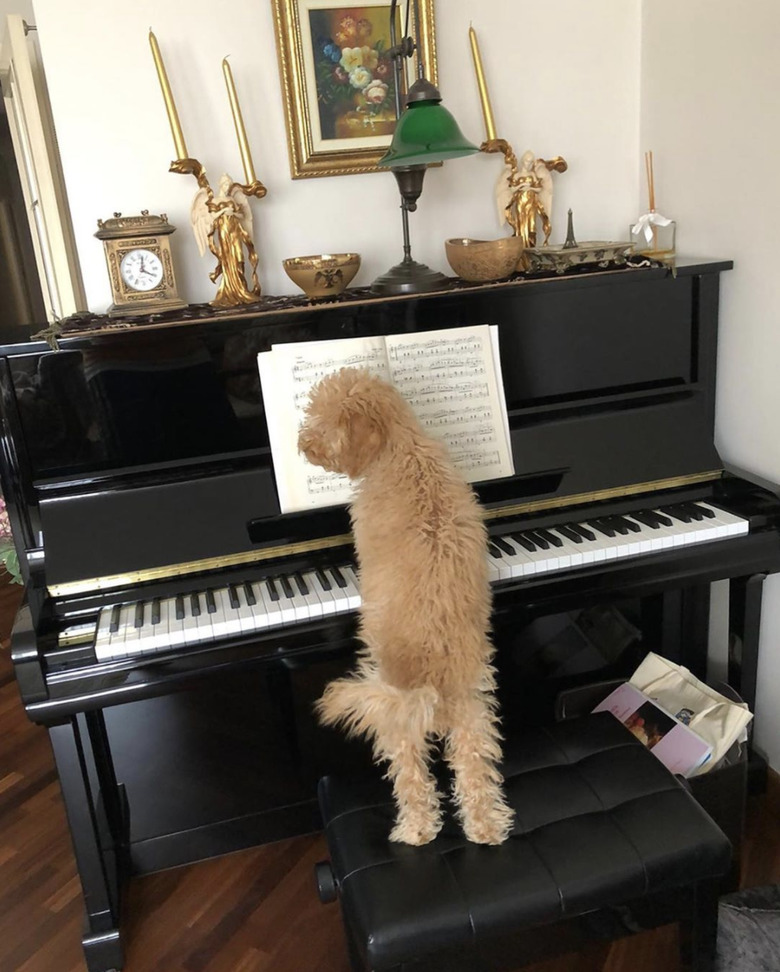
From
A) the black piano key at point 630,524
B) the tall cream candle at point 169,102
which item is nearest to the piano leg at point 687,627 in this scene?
the black piano key at point 630,524

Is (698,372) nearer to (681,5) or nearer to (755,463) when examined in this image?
(755,463)

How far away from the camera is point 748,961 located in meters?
1.53

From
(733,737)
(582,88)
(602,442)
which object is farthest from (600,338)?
(733,737)

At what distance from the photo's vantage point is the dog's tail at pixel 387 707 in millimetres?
1204

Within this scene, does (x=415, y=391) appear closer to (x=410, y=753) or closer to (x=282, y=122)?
(x=410, y=753)

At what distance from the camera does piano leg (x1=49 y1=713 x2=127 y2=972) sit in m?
1.47

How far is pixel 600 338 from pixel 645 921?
3.93 feet

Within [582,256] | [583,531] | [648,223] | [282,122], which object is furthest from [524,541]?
[282,122]

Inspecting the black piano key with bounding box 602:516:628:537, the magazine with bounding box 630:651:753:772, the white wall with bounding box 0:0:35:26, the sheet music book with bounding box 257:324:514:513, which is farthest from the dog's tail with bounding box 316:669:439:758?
the white wall with bounding box 0:0:35:26

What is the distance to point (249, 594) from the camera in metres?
1.52

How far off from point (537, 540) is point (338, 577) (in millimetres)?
419

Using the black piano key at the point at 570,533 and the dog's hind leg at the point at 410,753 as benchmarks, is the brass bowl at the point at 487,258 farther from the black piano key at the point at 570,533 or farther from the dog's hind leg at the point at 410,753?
the dog's hind leg at the point at 410,753

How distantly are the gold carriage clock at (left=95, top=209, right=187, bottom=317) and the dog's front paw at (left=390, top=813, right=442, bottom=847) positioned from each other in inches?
45.0

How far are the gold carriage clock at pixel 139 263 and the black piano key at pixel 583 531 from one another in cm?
99
